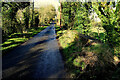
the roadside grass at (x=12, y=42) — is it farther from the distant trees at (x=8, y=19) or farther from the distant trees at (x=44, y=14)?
the distant trees at (x=44, y=14)

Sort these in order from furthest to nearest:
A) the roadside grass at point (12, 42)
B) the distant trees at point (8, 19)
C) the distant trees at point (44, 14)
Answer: the distant trees at point (44, 14) < the distant trees at point (8, 19) < the roadside grass at point (12, 42)

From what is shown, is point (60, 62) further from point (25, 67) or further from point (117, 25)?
point (117, 25)

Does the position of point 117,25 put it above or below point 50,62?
above

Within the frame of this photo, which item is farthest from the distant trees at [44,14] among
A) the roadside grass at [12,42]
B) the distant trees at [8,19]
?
the roadside grass at [12,42]

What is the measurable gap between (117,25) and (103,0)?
1582 mm

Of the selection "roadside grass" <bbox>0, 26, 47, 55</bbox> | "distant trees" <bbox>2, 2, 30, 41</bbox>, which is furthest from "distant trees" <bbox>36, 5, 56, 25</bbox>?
"roadside grass" <bbox>0, 26, 47, 55</bbox>

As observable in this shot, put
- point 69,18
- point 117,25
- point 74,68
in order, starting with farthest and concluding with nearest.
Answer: point 69,18 → point 74,68 → point 117,25

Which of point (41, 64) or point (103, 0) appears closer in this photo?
point (103, 0)

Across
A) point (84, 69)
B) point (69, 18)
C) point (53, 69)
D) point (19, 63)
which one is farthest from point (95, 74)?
point (69, 18)

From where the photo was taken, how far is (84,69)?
607cm

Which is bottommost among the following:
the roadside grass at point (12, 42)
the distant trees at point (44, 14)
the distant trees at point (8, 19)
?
the roadside grass at point (12, 42)

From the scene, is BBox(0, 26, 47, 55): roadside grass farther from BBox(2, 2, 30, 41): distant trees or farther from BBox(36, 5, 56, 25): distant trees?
BBox(36, 5, 56, 25): distant trees

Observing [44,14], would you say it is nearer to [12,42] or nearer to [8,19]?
[8,19]

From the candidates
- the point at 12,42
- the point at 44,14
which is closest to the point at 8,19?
the point at 12,42
